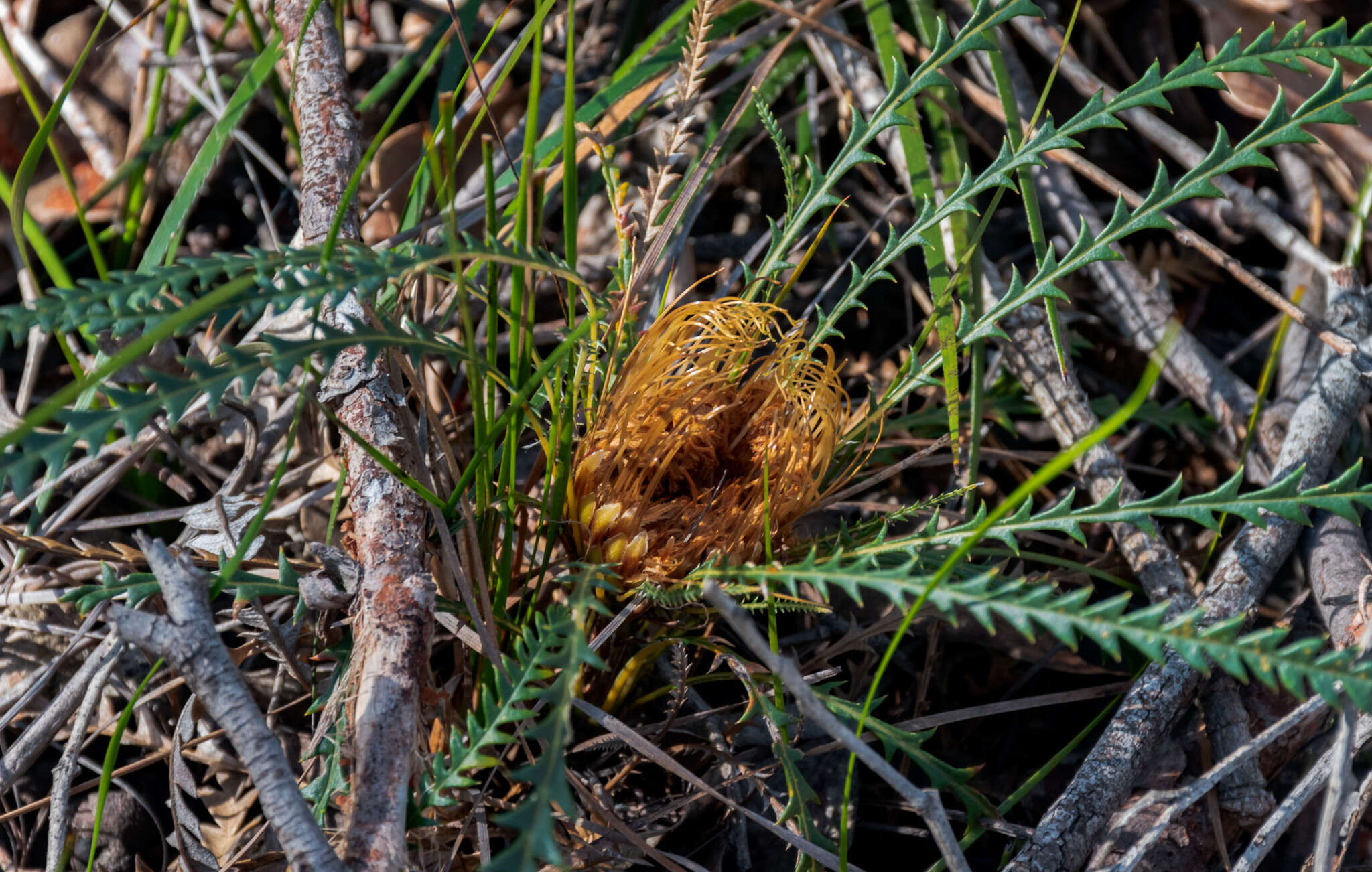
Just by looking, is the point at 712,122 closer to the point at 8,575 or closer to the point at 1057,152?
the point at 1057,152

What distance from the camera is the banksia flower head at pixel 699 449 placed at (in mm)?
1031

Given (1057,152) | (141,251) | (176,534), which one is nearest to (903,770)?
(1057,152)

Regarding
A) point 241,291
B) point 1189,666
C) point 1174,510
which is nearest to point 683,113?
point 241,291

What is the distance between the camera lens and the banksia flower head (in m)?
1.03

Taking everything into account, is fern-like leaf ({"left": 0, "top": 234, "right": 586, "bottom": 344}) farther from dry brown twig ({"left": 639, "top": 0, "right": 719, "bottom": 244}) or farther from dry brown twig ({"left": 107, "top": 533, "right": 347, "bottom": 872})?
dry brown twig ({"left": 639, "top": 0, "right": 719, "bottom": 244})

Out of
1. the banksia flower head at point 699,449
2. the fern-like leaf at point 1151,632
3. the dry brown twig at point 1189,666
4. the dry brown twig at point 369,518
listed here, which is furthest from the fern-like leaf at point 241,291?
the dry brown twig at point 1189,666

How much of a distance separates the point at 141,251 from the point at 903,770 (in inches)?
58.7

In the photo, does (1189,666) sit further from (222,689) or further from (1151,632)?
(222,689)

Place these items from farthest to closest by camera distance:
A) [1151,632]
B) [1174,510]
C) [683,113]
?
[683,113], [1174,510], [1151,632]

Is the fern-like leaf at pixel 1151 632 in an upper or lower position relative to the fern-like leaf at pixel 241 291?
lower

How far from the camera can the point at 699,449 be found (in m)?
1.11

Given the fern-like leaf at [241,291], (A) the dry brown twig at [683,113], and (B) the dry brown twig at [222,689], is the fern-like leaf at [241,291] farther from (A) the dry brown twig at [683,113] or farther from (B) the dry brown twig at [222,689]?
(A) the dry brown twig at [683,113]

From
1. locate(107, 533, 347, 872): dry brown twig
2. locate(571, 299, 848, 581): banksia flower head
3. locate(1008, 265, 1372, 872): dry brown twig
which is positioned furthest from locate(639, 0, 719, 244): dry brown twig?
locate(1008, 265, 1372, 872): dry brown twig

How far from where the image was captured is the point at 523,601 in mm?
1138
